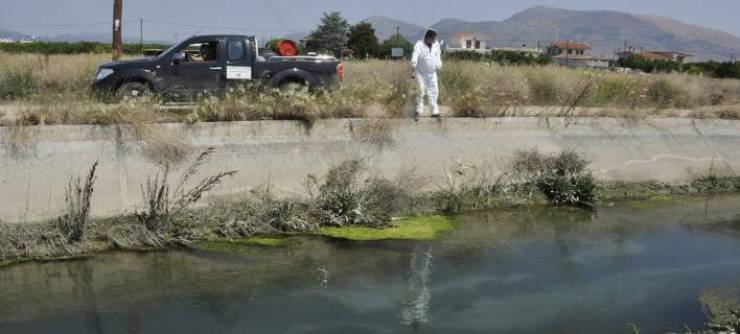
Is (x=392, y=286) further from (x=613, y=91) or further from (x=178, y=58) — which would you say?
(x=613, y=91)

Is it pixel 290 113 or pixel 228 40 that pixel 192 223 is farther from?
pixel 228 40

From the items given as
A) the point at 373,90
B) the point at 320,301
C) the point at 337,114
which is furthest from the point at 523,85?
the point at 320,301

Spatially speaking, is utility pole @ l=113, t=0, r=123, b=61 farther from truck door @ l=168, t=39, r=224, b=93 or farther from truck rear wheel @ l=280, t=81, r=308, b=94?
truck rear wheel @ l=280, t=81, r=308, b=94

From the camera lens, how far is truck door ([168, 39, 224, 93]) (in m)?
14.3

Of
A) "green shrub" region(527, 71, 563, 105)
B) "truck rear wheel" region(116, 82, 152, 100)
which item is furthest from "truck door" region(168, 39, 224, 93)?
"green shrub" region(527, 71, 563, 105)

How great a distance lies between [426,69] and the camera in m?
13.5

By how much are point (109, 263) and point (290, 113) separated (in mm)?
4193

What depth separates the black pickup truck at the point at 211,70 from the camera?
1401 centimetres

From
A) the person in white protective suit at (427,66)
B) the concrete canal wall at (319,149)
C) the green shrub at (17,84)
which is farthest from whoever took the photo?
the green shrub at (17,84)

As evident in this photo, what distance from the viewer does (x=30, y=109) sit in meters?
11.0

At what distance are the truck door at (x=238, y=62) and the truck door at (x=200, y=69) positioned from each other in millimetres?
137

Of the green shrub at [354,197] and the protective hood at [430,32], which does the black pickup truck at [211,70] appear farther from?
the green shrub at [354,197]

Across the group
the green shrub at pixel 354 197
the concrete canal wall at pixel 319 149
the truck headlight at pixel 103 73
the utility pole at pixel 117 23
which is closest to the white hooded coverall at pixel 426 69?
the concrete canal wall at pixel 319 149

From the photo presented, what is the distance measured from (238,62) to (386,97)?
3.05 metres
